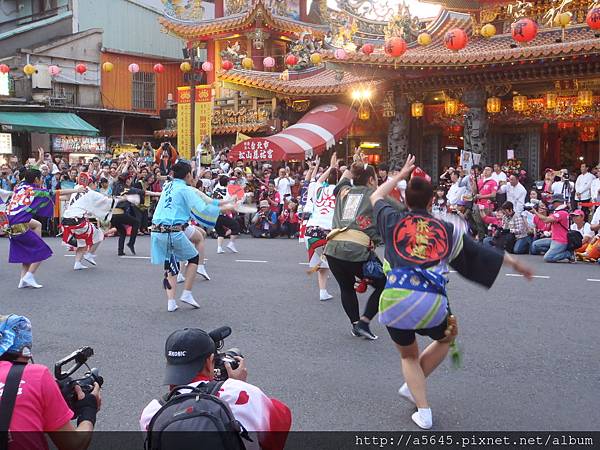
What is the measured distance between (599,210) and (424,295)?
9.35m

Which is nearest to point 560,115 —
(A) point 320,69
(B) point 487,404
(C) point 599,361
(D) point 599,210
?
(D) point 599,210

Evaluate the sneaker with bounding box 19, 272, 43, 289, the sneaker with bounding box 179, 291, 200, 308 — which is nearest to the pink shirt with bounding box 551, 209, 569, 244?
the sneaker with bounding box 179, 291, 200, 308

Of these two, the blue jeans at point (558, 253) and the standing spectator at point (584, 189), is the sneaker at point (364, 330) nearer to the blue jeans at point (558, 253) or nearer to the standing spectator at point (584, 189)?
the blue jeans at point (558, 253)

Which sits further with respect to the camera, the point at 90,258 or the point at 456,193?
the point at 456,193

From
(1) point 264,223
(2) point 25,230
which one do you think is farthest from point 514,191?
(2) point 25,230

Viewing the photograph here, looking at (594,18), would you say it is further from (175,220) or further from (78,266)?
(78,266)

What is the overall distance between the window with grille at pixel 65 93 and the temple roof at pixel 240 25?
488cm

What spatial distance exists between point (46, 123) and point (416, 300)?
79.7ft

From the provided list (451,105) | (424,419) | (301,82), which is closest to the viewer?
(424,419)

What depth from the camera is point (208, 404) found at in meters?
2.29

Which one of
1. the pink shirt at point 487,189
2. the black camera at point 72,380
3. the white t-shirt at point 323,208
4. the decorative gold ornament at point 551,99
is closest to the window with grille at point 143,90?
the decorative gold ornament at point 551,99

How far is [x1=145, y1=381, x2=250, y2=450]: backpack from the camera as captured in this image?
2.17 meters

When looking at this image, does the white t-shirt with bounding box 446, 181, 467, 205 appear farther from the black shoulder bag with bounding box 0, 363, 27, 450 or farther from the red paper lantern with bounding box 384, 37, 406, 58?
the black shoulder bag with bounding box 0, 363, 27, 450

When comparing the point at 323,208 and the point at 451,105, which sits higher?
the point at 451,105
